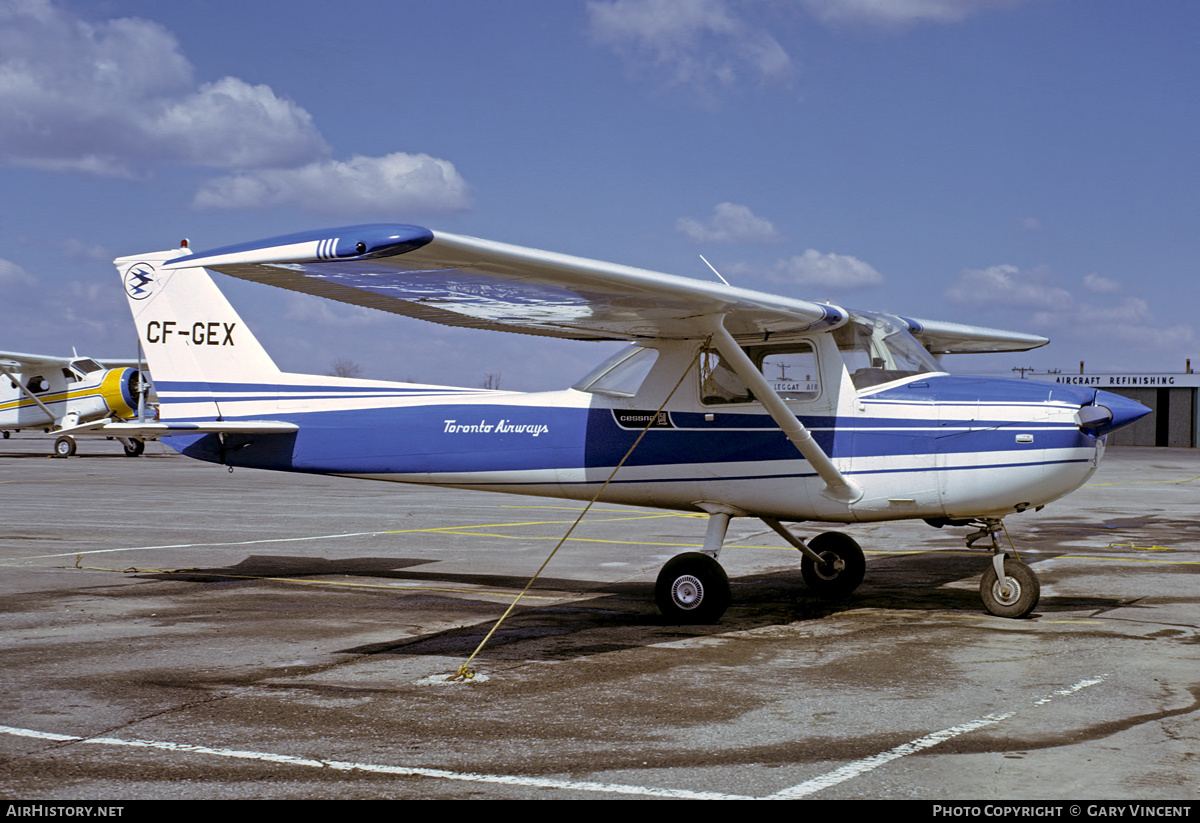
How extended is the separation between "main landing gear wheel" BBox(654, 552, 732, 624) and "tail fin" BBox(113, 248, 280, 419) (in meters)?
4.71

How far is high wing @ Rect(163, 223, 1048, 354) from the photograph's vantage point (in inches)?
223

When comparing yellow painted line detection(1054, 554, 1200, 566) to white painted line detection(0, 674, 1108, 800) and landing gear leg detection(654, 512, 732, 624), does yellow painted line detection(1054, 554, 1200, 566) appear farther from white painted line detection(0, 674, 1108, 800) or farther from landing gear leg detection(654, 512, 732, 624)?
white painted line detection(0, 674, 1108, 800)

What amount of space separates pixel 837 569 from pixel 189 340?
22.5 feet

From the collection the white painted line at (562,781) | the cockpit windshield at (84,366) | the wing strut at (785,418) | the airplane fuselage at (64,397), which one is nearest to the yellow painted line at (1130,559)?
the wing strut at (785,418)

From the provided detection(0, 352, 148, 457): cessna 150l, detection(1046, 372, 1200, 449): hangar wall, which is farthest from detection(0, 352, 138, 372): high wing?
detection(1046, 372, 1200, 449): hangar wall

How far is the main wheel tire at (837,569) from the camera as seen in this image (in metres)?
9.80

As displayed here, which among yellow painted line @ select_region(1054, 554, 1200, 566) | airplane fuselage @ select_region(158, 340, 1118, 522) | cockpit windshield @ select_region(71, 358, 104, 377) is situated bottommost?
yellow painted line @ select_region(1054, 554, 1200, 566)

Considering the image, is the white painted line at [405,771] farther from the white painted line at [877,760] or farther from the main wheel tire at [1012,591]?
the main wheel tire at [1012,591]

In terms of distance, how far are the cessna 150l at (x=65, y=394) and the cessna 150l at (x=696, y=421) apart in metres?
28.0

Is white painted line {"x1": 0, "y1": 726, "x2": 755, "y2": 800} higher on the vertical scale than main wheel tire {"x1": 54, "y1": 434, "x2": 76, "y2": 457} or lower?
lower

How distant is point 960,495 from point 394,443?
4.98 meters

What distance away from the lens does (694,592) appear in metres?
8.30

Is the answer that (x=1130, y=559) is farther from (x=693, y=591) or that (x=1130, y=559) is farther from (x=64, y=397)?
(x=64, y=397)

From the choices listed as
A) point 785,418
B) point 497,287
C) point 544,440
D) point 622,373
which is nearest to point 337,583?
point 544,440
